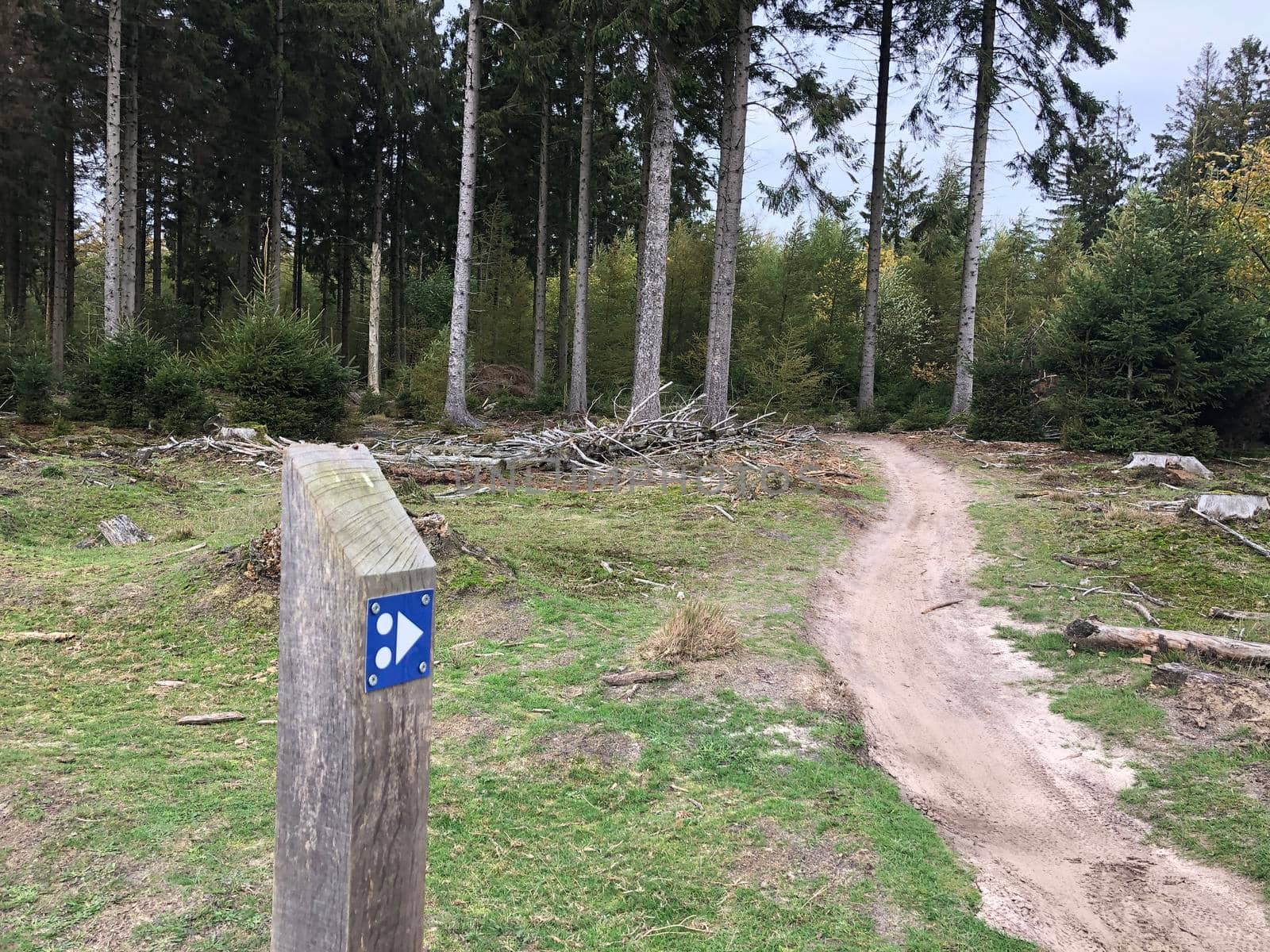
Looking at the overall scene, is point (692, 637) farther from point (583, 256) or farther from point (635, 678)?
point (583, 256)

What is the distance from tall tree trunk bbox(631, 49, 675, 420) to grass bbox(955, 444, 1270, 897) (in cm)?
700

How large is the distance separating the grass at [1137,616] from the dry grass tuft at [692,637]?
2358 millimetres

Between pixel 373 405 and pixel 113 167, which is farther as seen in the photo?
pixel 373 405

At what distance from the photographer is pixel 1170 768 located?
4.44 meters

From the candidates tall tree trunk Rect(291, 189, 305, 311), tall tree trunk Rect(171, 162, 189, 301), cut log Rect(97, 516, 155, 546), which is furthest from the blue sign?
tall tree trunk Rect(291, 189, 305, 311)

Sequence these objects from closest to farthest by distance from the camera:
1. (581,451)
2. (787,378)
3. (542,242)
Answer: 1. (581,451)
2. (787,378)
3. (542,242)

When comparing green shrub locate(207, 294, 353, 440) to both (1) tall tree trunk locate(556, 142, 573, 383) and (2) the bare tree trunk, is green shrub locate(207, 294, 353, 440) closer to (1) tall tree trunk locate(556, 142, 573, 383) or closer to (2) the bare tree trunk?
(1) tall tree trunk locate(556, 142, 573, 383)

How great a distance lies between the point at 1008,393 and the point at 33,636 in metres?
19.5

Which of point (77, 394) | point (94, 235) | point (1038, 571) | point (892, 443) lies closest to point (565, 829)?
point (1038, 571)

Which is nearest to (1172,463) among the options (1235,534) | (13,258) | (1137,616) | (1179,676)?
(1235,534)

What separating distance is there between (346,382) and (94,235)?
2976 centimetres

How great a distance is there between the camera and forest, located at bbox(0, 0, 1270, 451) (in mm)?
15562

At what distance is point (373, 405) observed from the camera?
23703 millimetres

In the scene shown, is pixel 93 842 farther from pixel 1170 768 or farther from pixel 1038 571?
pixel 1038 571
